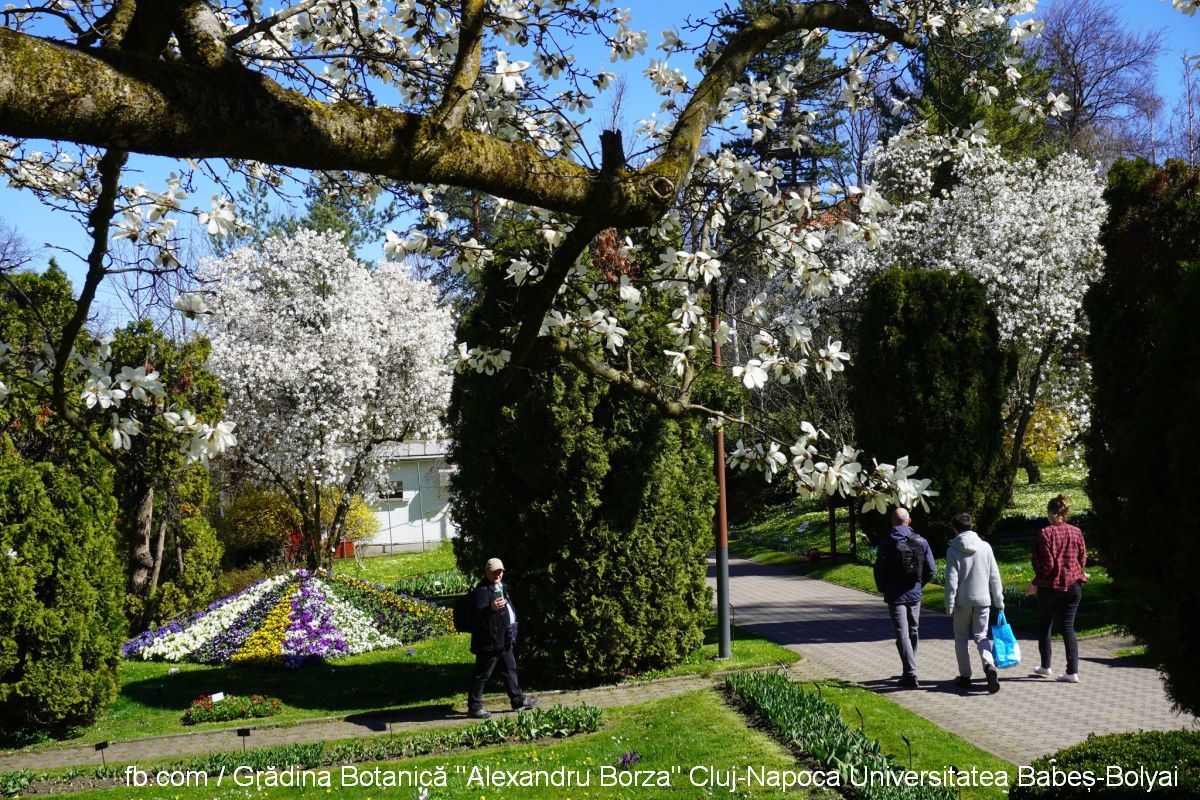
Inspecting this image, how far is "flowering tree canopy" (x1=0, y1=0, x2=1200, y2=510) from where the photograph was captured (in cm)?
223

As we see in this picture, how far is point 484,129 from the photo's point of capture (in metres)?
4.98

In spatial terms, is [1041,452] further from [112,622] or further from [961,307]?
[112,622]

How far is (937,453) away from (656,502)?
8304 mm

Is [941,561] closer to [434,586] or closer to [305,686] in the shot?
[434,586]

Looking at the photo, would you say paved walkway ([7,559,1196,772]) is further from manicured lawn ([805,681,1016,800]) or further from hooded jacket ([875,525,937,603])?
hooded jacket ([875,525,937,603])

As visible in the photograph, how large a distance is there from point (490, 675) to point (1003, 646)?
4.75 m

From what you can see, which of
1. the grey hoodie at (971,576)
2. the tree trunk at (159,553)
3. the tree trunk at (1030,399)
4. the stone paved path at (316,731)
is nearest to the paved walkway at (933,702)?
the stone paved path at (316,731)

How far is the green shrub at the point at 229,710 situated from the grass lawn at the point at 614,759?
Answer: 8.66ft

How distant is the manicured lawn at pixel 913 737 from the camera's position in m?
6.14

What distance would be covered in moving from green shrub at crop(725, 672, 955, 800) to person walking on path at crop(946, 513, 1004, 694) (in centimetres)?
161

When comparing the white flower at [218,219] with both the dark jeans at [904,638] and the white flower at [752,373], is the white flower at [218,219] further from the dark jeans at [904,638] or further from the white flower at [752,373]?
the dark jeans at [904,638]

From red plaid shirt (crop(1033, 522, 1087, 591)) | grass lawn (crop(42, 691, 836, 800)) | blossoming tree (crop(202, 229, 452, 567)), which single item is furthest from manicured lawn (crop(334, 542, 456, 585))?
red plaid shirt (crop(1033, 522, 1087, 591))

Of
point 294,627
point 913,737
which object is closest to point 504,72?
point 913,737

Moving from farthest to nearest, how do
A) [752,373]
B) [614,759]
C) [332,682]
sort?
1. [332,682]
2. [614,759]
3. [752,373]
